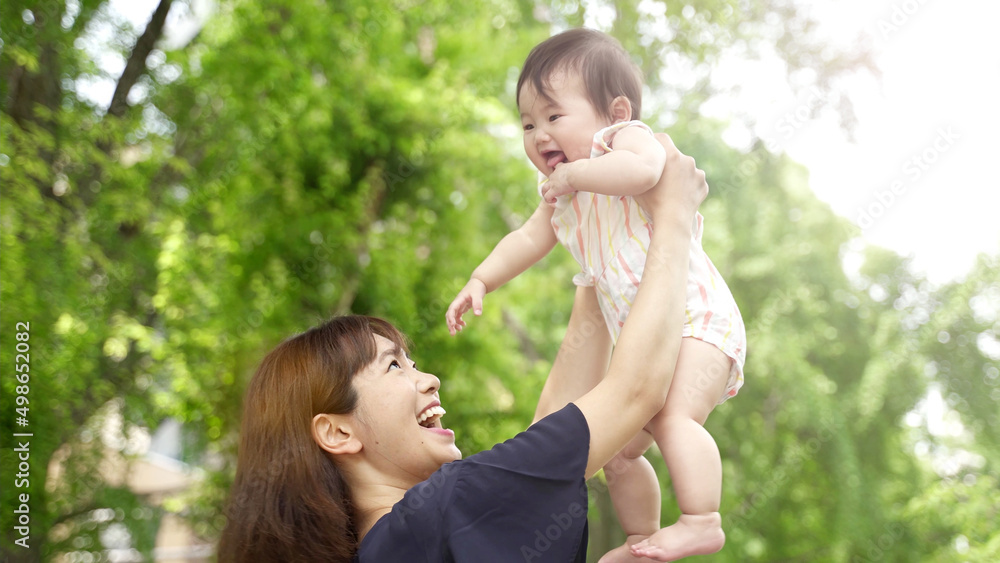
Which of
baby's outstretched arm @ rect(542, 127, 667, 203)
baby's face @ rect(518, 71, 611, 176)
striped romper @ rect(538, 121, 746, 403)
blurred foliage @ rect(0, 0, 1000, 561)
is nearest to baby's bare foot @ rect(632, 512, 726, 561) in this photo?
striped romper @ rect(538, 121, 746, 403)

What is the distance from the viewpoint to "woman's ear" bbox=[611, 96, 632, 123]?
51.2 inches

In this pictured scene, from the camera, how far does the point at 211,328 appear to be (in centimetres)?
535

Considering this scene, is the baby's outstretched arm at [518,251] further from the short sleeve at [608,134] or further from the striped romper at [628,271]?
the short sleeve at [608,134]

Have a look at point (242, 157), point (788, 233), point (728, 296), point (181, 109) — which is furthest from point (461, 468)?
point (788, 233)

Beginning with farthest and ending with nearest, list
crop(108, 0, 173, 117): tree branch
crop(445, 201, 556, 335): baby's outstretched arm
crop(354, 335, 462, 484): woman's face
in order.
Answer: crop(108, 0, 173, 117): tree branch, crop(445, 201, 556, 335): baby's outstretched arm, crop(354, 335, 462, 484): woman's face

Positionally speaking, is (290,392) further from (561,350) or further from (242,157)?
(242,157)

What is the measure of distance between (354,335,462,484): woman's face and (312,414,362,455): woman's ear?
0.02 metres

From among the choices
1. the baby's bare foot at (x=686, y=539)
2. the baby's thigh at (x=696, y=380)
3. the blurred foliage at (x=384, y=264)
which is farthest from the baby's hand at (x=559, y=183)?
the blurred foliage at (x=384, y=264)

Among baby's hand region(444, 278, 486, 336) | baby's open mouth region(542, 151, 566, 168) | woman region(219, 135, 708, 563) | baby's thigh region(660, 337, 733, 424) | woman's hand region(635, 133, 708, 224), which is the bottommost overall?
baby's thigh region(660, 337, 733, 424)

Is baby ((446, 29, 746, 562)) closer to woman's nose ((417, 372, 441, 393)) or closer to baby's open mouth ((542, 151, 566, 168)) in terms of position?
baby's open mouth ((542, 151, 566, 168))

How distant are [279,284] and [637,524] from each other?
4.55 metres

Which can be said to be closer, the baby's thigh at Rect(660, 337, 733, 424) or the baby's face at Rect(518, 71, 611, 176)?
the baby's thigh at Rect(660, 337, 733, 424)

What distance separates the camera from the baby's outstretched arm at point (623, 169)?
110 cm

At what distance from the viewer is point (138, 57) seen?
5332mm
